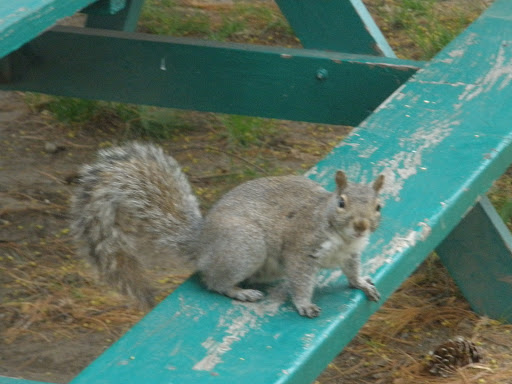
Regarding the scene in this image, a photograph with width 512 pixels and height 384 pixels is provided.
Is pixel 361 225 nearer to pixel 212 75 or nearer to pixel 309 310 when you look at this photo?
pixel 309 310

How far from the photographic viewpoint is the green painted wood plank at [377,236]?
1.25 metres

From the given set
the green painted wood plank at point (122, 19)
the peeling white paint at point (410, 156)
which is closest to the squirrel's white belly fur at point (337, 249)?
the peeling white paint at point (410, 156)

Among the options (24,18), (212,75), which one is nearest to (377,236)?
(24,18)

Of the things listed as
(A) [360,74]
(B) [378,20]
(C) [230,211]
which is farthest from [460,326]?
(B) [378,20]

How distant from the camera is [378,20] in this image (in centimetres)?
446

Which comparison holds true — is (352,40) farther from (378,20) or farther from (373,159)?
(378,20)

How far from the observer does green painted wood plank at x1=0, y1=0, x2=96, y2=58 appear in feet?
4.43

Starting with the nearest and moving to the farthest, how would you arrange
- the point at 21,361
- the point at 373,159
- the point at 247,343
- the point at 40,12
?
the point at 247,343, the point at 40,12, the point at 373,159, the point at 21,361

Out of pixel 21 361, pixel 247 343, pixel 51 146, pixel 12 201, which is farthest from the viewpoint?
pixel 51 146

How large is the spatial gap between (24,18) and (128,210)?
49 cm

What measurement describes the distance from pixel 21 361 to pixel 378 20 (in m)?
2.87

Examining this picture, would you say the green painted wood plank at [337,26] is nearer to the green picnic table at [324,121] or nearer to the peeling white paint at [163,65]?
the green picnic table at [324,121]

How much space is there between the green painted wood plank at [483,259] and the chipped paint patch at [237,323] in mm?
1090

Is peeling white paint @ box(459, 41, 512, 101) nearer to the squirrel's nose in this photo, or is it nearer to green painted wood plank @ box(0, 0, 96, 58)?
the squirrel's nose
